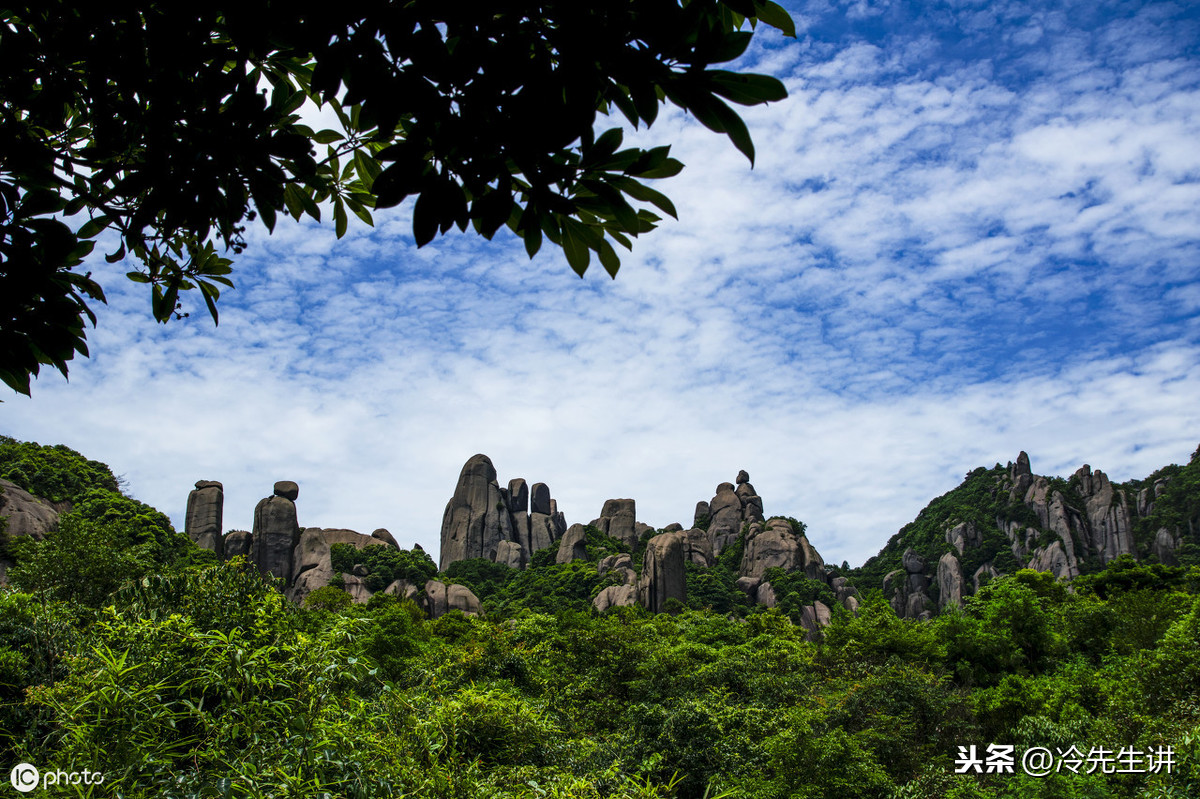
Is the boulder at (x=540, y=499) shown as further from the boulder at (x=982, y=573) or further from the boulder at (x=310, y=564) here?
the boulder at (x=982, y=573)

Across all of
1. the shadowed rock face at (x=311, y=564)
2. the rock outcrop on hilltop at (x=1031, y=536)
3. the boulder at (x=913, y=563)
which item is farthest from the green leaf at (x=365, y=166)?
the boulder at (x=913, y=563)

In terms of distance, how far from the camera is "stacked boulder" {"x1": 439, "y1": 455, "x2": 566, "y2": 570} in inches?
2243

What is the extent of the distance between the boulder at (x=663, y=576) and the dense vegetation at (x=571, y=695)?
26.1 feet

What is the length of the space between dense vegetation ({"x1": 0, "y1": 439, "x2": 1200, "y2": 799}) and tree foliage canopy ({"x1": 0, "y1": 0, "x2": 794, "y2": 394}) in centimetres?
348

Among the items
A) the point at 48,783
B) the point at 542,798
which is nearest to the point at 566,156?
the point at 48,783

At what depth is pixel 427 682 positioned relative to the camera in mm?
14469

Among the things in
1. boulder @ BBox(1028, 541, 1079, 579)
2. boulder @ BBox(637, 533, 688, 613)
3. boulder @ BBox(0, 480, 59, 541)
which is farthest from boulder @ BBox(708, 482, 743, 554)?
boulder @ BBox(0, 480, 59, 541)

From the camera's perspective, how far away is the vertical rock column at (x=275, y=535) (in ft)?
136

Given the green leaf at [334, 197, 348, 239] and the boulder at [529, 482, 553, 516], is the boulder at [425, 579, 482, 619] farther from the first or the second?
the green leaf at [334, 197, 348, 239]

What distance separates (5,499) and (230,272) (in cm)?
3340

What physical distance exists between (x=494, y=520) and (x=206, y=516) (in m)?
21.7

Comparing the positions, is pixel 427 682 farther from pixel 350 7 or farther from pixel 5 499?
pixel 5 499

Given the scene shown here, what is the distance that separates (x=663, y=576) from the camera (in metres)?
38.0

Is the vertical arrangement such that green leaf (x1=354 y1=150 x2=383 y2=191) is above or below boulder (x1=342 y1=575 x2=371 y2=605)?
below
